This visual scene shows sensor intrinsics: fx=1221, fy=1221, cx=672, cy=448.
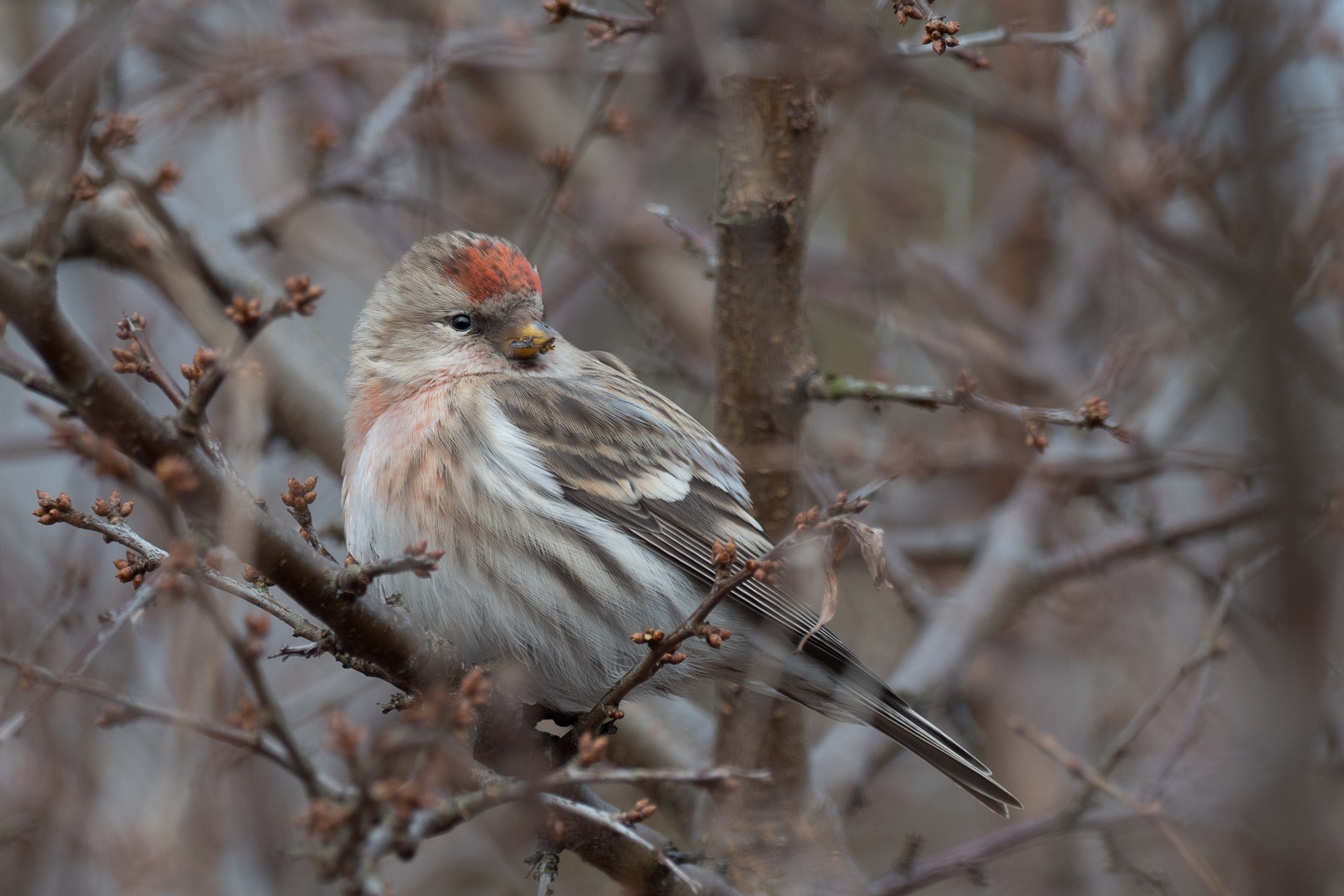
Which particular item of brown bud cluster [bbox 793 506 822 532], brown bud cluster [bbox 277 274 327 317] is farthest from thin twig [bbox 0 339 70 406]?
brown bud cluster [bbox 793 506 822 532]

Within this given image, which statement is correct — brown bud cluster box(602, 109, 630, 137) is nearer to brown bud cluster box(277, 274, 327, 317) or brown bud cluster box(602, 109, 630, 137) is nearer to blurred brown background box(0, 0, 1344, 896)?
blurred brown background box(0, 0, 1344, 896)

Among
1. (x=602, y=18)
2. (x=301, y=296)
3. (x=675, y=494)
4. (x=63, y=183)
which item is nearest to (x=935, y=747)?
(x=675, y=494)

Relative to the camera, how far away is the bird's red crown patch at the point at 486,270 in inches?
165

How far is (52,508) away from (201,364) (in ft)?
1.34

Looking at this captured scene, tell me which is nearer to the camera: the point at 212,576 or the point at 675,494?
the point at 212,576

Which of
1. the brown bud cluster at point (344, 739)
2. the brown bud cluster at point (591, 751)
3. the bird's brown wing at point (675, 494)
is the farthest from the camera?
the bird's brown wing at point (675, 494)

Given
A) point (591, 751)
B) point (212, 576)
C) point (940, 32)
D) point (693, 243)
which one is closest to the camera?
point (591, 751)

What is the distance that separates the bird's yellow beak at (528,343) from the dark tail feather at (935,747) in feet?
5.10

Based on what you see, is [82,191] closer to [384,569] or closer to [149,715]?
[384,569]

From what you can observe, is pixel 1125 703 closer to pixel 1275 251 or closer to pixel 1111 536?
pixel 1111 536

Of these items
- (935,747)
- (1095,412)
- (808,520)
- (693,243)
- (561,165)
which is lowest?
(808,520)

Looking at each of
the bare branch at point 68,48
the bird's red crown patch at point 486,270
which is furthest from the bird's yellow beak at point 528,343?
the bare branch at point 68,48

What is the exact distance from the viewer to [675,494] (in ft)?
12.8

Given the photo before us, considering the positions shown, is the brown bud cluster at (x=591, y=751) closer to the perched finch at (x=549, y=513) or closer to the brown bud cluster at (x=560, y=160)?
the perched finch at (x=549, y=513)
